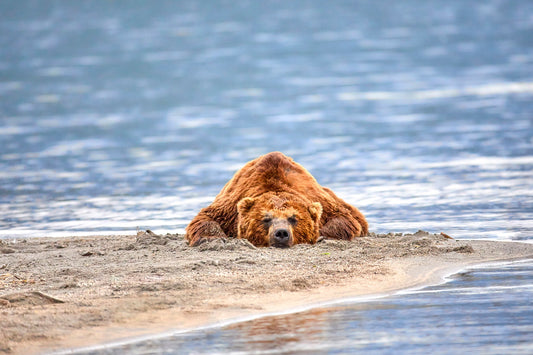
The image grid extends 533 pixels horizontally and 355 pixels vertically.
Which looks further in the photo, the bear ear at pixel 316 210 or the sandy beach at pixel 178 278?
the bear ear at pixel 316 210

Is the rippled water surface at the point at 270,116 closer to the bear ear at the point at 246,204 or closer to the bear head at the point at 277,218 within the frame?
the bear head at the point at 277,218

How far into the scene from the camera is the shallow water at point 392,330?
694cm

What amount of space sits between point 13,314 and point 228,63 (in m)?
51.7

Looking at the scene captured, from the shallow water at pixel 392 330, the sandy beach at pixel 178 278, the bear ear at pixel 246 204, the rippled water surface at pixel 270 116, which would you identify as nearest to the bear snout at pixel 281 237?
the sandy beach at pixel 178 278

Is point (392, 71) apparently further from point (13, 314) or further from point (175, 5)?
point (175, 5)

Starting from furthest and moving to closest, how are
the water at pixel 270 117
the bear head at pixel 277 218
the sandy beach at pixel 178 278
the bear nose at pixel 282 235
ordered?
the water at pixel 270 117 → the bear head at pixel 277 218 → the bear nose at pixel 282 235 → the sandy beach at pixel 178 278

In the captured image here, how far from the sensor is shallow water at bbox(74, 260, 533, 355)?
6943 millimetres

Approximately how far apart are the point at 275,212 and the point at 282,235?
363 mm

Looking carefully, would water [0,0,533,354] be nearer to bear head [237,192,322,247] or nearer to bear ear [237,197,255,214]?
bear head [237,192,322,247]

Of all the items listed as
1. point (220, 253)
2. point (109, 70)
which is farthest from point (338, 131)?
point (109, 70)

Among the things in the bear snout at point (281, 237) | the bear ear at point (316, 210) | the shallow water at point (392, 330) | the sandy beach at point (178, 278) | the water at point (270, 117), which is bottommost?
the shallow water at point (392, 330)

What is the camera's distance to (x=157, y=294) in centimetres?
856

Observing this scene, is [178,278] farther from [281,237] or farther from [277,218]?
[277,218]

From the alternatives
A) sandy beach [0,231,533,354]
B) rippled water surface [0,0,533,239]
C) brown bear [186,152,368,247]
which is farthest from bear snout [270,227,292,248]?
rippled water surface [0,0,533,239]
